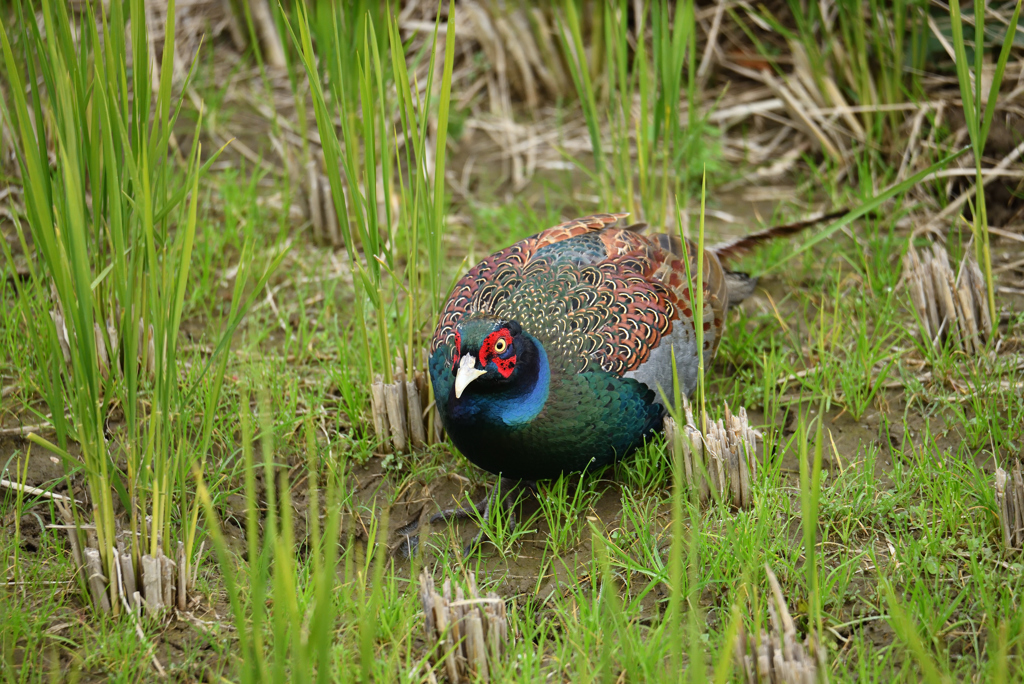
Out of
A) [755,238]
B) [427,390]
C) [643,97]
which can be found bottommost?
[427,390]

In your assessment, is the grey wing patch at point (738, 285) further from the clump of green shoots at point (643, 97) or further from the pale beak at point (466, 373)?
the pale beak at point (466, 373)

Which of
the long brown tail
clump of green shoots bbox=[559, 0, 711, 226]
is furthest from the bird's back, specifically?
clump of green shoots bbox=[559, 0, 711, 226]

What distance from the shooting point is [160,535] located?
228cm

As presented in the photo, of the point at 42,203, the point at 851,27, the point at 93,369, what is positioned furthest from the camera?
the point at 851,27

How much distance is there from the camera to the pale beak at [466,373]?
2487 mm

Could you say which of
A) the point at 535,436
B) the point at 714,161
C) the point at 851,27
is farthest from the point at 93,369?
the point at 851,27

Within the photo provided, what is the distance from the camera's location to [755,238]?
11.5 feet

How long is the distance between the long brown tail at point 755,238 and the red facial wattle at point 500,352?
4.10ft

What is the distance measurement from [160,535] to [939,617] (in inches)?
74.4

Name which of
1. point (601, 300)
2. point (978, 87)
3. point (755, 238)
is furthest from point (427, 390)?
point (978, 87)

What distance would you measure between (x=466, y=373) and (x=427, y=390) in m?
Result: 0.52

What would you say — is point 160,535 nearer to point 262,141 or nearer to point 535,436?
point 535,436

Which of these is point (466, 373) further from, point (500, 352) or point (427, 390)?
point (427, 390)

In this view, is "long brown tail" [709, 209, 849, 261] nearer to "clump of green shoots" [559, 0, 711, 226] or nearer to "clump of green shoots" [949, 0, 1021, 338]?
"clump of green shoots" [559, 0, 711, 226]
